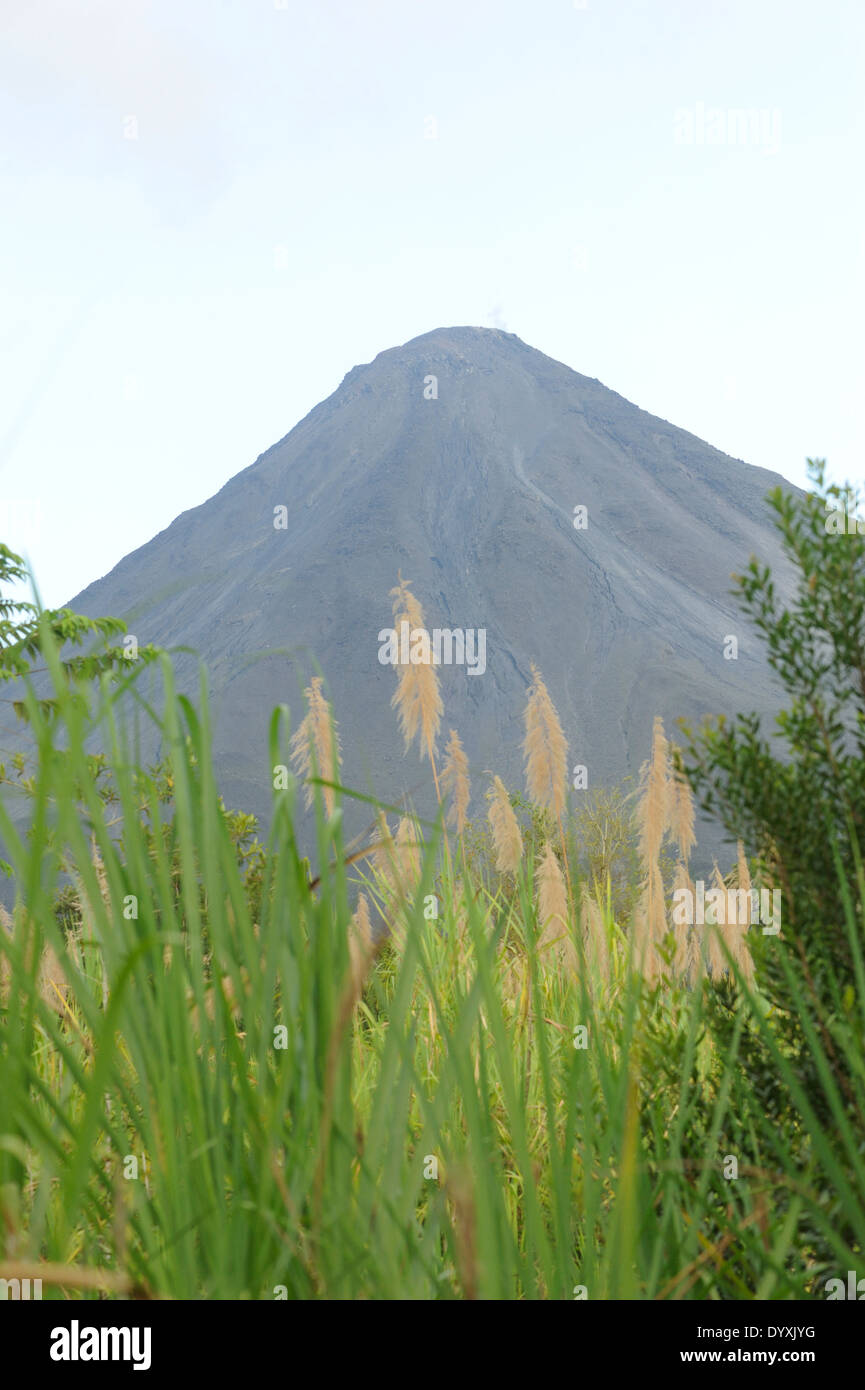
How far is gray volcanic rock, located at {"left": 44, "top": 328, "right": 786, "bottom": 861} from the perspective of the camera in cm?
9869

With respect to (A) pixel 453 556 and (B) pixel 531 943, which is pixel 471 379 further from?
(B) pixel 531 943

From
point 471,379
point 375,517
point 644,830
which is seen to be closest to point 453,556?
point 375,517

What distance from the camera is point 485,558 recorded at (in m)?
117

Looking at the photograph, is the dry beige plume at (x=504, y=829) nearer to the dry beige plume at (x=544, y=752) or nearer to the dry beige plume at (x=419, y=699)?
the dry beige plume at (x=544, y=752)

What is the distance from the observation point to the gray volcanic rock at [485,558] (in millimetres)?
98688

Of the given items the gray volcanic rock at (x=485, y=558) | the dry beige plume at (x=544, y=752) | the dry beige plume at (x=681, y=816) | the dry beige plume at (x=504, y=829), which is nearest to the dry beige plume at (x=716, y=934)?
the dry beige plume at (x=681, y=816)

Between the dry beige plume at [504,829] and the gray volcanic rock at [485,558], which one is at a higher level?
the gray volcanic rock at [485,558]

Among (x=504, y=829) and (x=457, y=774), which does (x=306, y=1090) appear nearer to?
(x=457, y=774)

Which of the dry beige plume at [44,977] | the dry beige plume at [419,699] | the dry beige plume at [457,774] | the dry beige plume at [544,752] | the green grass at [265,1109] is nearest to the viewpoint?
the green grass at [265,1109]

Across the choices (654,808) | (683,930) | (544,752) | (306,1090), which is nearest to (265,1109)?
(306,1090)

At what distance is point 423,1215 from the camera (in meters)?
2.43
